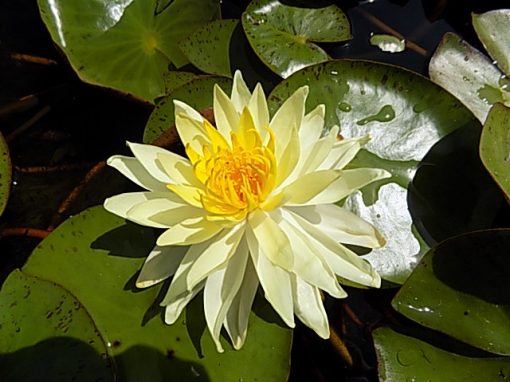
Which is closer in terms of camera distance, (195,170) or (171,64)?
(195,170)

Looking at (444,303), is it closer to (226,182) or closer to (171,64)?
(226,182)

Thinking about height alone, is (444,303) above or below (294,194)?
below

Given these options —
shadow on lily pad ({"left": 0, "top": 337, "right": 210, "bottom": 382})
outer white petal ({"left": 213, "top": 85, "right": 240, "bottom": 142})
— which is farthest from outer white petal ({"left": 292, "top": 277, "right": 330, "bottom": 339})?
outer white petal ({"left": 213, "top": 85, "right": 240, "bottom": 142})

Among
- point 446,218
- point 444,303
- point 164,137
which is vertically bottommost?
point 444,303

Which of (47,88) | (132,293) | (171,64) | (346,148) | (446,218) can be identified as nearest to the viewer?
(346,148)

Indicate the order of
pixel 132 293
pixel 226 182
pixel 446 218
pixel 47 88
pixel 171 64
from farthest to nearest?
1. pixel 47 88
2. pixel 171 64
3. pixel 446 218
4. pixel 132 293
5. pixel 226 182

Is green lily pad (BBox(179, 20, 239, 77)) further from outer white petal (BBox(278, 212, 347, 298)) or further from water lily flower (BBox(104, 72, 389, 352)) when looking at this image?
outer white petal (BBox(278, 212, 347, 298))

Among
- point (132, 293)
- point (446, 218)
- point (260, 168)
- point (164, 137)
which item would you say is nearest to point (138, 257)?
point (132, 293)

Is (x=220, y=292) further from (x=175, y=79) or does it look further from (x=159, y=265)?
(x=175, y=79)
